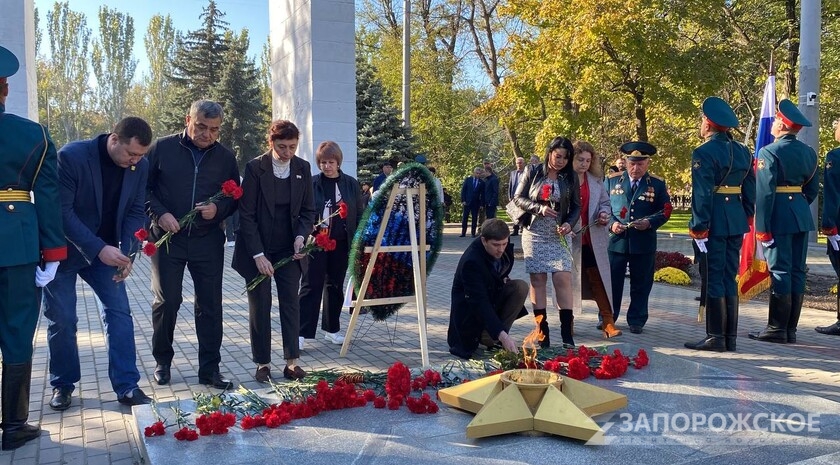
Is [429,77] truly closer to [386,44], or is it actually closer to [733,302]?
[386,44]

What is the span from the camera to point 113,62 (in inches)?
2699

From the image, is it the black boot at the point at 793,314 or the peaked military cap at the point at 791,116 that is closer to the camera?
the peaked military cap at the point at 791,116

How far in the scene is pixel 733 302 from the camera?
Result: 6641 mm

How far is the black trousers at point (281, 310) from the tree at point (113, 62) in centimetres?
6923

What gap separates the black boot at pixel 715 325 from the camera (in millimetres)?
6625

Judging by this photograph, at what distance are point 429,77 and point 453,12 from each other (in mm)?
3127

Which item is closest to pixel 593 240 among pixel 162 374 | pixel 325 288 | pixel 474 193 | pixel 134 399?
pixel 325 288

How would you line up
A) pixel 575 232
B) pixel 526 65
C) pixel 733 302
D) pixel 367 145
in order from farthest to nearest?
pixel 367 145 < pixel 526 65 < pixel 575 232 < pixel 733 302

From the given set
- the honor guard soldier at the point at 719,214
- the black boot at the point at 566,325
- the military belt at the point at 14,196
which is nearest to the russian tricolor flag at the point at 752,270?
the honor guard soldier at the point at 719,214

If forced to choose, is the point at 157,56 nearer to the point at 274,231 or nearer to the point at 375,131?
the point at 375,131

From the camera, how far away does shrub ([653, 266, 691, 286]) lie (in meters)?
11.3

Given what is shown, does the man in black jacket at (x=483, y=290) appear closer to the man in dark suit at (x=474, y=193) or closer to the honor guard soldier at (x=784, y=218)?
the honor guard soldier at (x=784, y=218)

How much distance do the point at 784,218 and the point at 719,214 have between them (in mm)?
1037

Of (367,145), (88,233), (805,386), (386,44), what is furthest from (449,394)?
(386,44)
